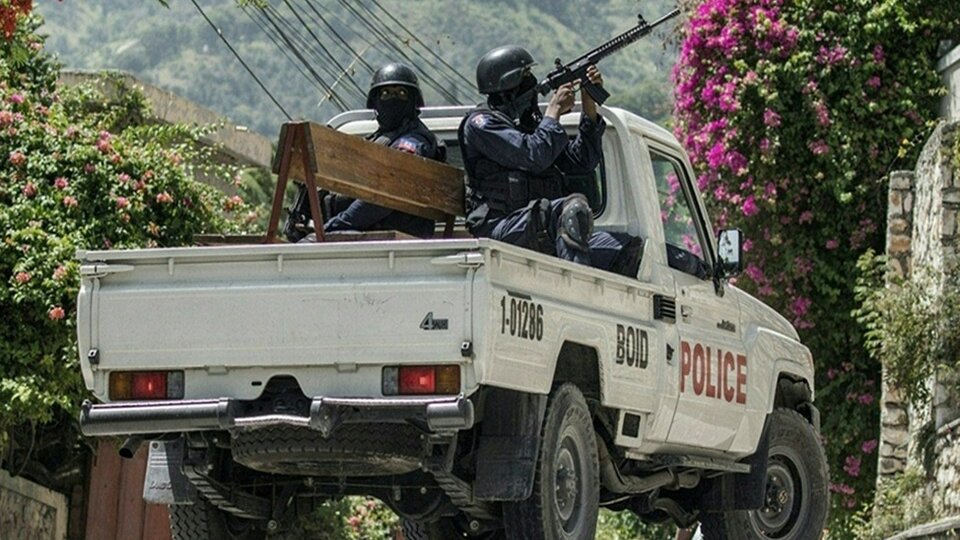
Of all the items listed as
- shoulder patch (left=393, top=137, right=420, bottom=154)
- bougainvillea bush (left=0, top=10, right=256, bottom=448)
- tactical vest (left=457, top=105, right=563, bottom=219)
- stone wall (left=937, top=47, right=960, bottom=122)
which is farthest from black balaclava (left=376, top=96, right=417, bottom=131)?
stone wall (left=937, top=47, right=960, bottom=122)

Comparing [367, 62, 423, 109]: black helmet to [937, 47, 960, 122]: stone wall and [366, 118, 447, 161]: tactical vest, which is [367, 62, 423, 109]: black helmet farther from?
[937, 47, 960, 122]: stone wall

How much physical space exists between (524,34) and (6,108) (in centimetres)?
12651

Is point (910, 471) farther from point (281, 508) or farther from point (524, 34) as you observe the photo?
point (524, 34)

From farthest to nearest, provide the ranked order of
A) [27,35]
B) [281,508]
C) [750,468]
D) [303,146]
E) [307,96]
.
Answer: [307,96]
[27,35]
[750,468]
[281,508]
[303,146]

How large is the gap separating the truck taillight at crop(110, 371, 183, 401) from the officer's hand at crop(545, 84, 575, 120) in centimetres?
249

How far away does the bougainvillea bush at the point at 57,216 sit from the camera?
16625 mm

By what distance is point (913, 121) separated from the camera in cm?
2150

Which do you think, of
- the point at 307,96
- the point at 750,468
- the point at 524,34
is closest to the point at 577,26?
the point at 524,34

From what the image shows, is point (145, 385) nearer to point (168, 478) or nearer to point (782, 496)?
point (168, 478)

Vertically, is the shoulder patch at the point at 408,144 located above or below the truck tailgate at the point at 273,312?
above

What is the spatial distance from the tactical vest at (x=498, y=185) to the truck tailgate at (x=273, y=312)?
5.50 feet

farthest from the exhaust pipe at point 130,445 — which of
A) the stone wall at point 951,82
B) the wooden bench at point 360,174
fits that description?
the stone wall at point 951,82

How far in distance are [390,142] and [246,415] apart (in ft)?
7.17

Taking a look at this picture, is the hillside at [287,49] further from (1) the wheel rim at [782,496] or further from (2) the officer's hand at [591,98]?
(2) the officer's hand at [591,98]
